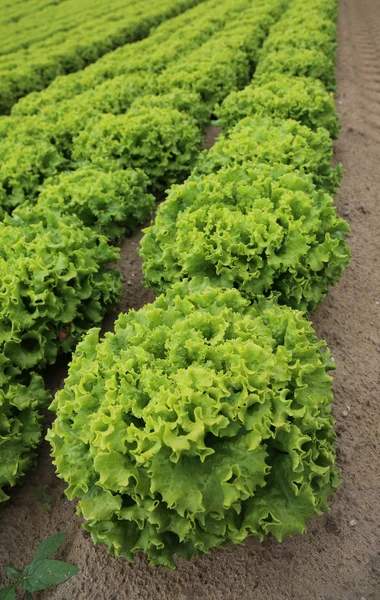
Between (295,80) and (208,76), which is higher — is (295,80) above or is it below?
below

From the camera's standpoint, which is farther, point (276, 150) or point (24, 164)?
point (24, 164)

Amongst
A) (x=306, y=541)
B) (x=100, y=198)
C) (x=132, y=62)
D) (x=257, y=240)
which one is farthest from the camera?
(x=132, y=62)

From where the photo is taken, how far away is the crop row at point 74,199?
16.3 feet

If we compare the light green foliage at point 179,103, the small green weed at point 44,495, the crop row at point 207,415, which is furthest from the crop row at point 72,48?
the small green weed at point 44,495

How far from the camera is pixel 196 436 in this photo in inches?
122

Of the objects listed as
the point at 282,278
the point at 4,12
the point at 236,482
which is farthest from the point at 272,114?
the point at 4,12

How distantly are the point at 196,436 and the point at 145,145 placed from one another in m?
6.37

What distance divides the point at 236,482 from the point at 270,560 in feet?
4.44

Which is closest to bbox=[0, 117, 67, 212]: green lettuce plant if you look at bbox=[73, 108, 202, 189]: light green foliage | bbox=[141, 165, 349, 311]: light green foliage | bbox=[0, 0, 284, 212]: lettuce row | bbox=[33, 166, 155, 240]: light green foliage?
bbox=[0, 0, 284, 212]: lettuce row

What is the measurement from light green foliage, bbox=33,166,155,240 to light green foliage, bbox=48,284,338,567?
3.36 m

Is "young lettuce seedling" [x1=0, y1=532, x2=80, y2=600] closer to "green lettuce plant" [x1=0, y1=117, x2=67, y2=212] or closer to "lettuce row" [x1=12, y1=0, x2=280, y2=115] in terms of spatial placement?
"green lettuce plant" [x1=0, y1=117, x2=67, y2=212]

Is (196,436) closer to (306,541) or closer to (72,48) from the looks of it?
(306,541)

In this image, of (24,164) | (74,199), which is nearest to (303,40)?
(24,164)

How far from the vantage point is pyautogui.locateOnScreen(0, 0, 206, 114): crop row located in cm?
1527
